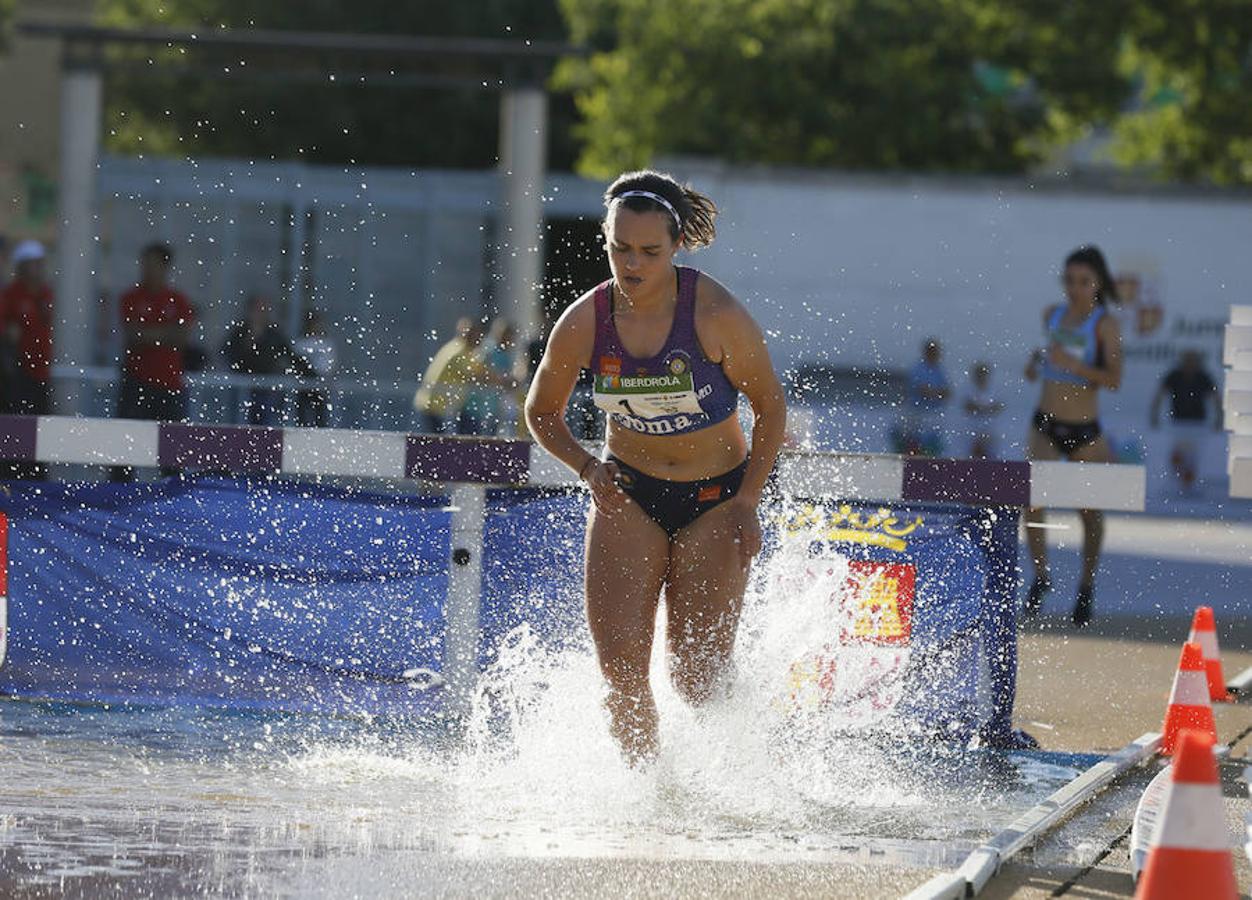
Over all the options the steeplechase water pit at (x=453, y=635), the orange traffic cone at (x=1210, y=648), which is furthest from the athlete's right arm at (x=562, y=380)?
the orange traffic cone at (x=1210, y=648)

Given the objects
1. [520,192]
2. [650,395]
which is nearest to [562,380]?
[650,395]

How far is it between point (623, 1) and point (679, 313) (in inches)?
1385

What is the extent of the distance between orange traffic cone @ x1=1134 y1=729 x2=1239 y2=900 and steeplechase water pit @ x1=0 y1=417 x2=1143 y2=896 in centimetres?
204

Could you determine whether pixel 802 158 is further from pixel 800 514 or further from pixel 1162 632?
pixel 800 514

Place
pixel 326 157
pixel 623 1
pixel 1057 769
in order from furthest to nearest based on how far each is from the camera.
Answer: pixel 326 157, pixel 623 1, pixel 1057 769

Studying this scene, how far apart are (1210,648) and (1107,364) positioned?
2.47m

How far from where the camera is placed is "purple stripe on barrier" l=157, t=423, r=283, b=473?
Answer: 27.8 ft

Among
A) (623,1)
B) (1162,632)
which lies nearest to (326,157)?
(623,1)

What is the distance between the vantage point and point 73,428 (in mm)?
8617

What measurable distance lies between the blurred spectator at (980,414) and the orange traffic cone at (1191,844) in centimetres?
2281

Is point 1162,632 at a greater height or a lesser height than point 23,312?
lesser

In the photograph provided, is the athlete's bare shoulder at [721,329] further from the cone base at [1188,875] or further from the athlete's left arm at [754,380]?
the cone base at [1188,875]

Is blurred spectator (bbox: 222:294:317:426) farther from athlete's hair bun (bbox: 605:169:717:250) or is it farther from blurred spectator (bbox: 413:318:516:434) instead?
athlete's hair bun (bbox: 605:169:717:250)

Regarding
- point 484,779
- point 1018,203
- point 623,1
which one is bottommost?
point 484,779
